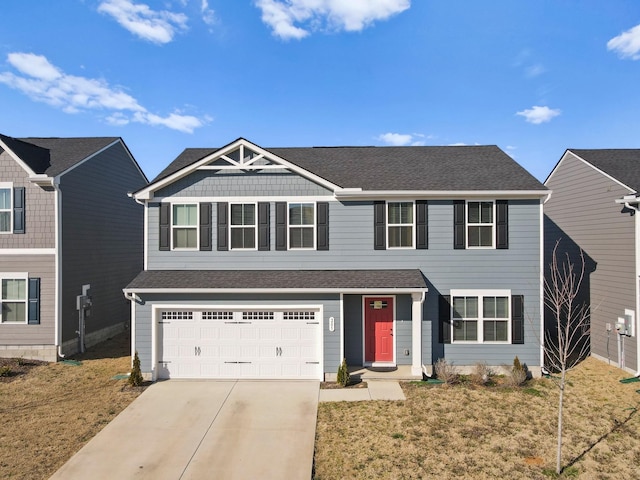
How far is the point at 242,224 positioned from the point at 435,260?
21.8 feet

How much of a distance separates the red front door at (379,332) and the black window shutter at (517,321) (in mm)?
3892

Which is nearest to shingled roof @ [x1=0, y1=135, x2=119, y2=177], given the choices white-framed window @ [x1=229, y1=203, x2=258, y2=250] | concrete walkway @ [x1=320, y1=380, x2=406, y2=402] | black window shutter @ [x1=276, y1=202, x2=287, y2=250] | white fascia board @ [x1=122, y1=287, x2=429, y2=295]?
white fascia board @ [x1=122, y1=287, x2=429, y2=295]

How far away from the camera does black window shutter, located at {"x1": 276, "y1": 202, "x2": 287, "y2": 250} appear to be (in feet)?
41.9

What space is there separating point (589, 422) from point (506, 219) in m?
6.10

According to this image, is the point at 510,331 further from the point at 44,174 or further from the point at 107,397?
the point at 44,174

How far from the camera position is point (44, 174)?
13.8 meters

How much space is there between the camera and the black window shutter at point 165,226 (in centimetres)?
1285

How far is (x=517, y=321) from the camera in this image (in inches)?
479

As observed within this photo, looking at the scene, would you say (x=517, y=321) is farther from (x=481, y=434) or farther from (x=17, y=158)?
(x=17, y=158)

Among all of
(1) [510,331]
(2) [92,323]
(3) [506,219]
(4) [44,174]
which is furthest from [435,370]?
(4) [44,174]

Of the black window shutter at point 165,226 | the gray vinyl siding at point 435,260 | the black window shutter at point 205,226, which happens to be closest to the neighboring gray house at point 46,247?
the gray vinyl siding at point 435,260

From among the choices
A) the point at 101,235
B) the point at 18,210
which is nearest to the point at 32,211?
the point at 18,210

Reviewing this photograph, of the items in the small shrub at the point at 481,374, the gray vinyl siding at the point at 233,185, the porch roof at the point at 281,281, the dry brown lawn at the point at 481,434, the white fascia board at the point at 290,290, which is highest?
the gray vinyl siding at the point at 233,185

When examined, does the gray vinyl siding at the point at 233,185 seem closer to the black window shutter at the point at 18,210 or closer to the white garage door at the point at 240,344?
the white garage door at the point at 240,344
